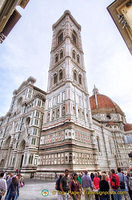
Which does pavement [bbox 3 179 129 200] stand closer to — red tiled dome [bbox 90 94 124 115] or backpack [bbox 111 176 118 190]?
backpack [bbox 111 176 118 190]

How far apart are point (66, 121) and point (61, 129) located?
1690 mm

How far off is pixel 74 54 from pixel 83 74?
19.0ft

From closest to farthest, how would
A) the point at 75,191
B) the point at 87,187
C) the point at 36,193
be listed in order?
the point at 75,191, the point at 87,187, the point at 36,193

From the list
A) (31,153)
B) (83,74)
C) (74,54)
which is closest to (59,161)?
(31,153)

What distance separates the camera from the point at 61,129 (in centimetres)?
1803

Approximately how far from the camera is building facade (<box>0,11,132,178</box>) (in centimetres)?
1673

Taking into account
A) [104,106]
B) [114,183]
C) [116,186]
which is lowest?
[116,186]

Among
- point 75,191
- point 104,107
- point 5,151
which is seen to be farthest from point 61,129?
point 104,107

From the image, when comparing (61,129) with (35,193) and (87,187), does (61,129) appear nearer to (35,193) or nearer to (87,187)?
(35,193)

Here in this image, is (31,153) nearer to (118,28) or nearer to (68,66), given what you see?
(68,66)

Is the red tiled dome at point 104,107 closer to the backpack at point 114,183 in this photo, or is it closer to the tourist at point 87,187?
the tourist at point 87,187

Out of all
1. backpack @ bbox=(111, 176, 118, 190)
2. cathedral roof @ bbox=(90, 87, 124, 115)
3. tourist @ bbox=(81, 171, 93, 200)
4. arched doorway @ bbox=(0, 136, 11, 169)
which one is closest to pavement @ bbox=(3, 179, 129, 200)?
tourist @ bbox=(81, 171, 93, 200)

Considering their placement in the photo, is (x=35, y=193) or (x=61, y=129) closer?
(x=35, y=193)

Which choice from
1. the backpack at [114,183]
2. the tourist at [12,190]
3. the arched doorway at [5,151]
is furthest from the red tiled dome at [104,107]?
the tourist at [12,190]
